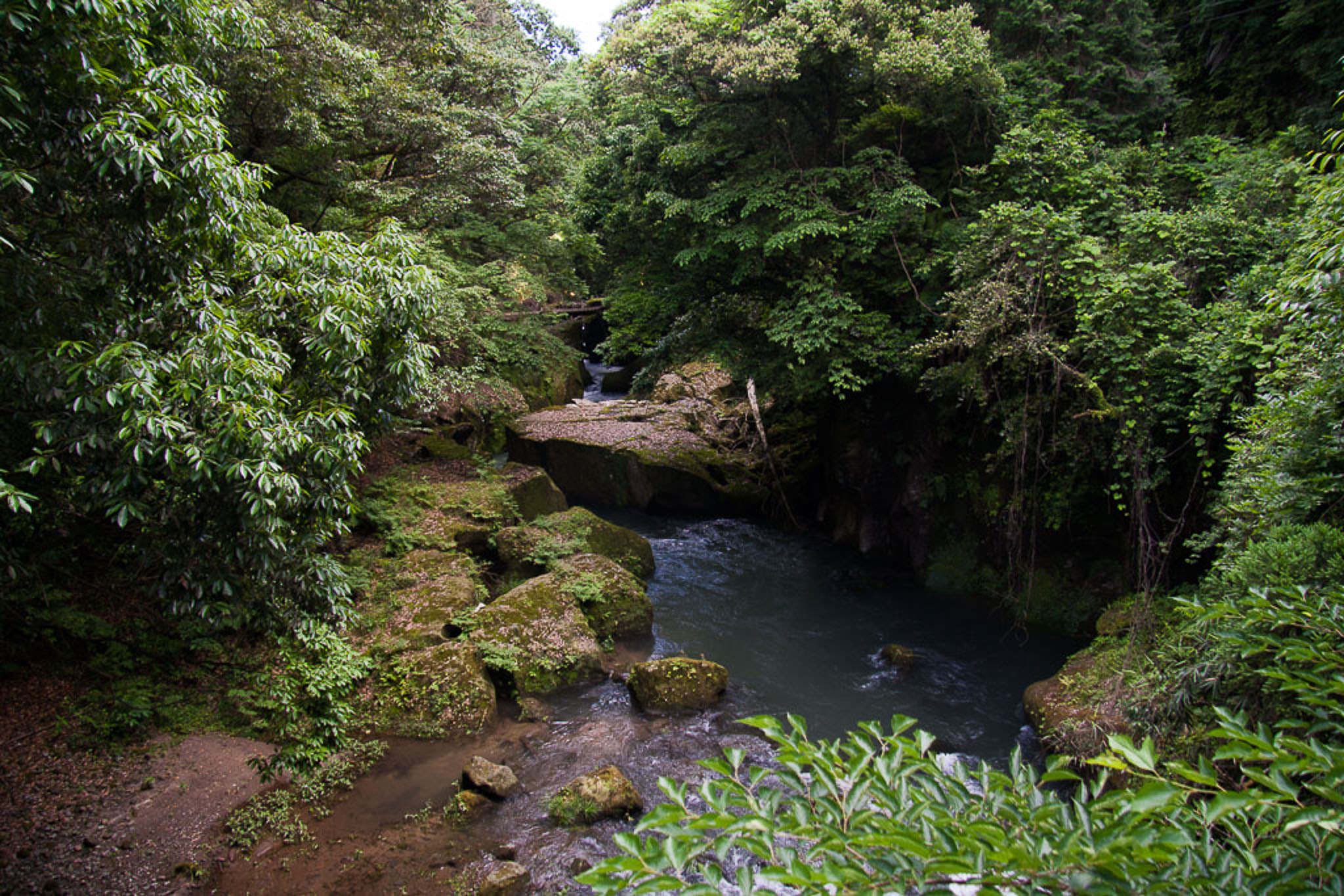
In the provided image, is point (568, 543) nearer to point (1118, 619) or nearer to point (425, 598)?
point (425, 598)

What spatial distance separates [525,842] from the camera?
5730 millimetres

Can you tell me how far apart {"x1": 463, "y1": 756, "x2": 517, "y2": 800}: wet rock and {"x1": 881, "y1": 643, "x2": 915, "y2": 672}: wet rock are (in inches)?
206

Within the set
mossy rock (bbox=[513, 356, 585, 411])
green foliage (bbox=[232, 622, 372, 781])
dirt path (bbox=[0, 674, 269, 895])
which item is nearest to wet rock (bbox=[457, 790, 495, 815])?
green foliage (bbox=[232, 622, 372, 781])

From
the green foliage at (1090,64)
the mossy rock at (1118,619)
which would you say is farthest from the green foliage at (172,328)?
the green foliage at (1090,64)

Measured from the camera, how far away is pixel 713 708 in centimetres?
799

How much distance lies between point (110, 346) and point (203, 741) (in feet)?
13.4

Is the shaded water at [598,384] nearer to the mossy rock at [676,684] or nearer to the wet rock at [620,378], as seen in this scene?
the wet rock at [620,378]

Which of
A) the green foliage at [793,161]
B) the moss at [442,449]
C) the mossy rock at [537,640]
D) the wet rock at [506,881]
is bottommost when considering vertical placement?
the wet rock at [506,881]

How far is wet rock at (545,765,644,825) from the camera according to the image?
19.7 ft

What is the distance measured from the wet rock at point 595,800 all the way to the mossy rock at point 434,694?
158cm

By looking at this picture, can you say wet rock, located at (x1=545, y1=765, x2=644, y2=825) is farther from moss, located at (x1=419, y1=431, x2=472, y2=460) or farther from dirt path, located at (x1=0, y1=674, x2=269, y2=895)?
moss, located at (x1=419, y1=431, x2=472, y2=460)

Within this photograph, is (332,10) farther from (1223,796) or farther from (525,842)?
(1223,796)

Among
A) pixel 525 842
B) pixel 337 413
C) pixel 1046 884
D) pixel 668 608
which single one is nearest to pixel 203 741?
pixel 525 842

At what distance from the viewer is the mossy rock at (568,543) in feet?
34.9
